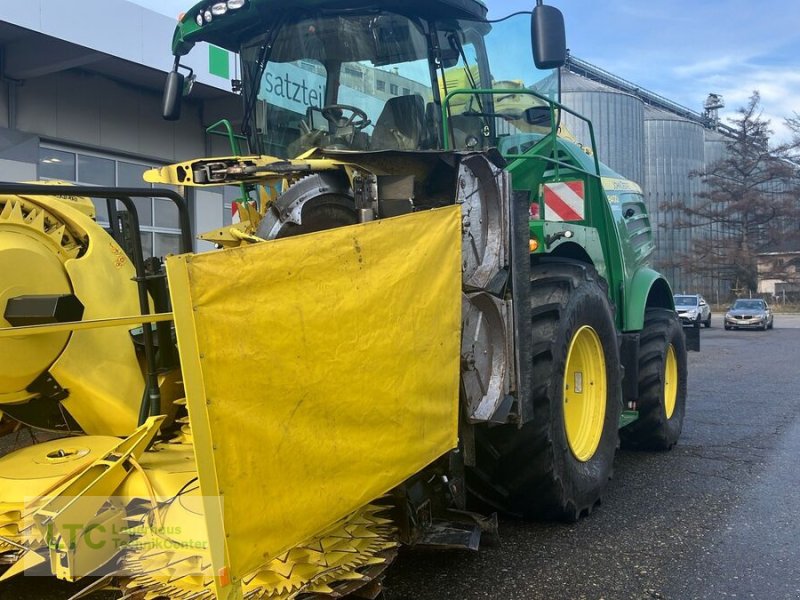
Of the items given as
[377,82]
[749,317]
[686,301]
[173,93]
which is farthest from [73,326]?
[749,317]

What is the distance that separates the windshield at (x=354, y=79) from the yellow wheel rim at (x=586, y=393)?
1555mm

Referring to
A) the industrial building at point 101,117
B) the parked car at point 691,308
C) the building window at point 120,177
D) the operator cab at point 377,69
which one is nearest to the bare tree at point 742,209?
the parked car at point 691,308

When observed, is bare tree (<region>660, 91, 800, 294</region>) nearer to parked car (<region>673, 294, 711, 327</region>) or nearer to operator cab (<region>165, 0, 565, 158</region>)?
parked car (<region>673, 294, 711, 327</region>)

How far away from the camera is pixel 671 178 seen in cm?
4438

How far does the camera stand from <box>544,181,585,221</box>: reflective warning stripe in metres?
4.19

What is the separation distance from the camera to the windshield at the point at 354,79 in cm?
392

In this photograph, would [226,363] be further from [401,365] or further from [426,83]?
[426,83]

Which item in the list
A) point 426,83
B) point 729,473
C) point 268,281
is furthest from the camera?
point 729,473

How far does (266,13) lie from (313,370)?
2636mm

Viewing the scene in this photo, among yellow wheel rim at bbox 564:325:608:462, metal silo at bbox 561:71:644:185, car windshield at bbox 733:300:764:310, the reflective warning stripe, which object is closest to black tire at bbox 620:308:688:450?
yellow wheel rim at bbox 564:325:608:462

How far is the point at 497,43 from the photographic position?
4340mm

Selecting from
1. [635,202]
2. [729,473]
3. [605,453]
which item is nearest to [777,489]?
[729,473]

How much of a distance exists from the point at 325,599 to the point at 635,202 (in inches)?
200

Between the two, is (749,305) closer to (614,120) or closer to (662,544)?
(614,120)
